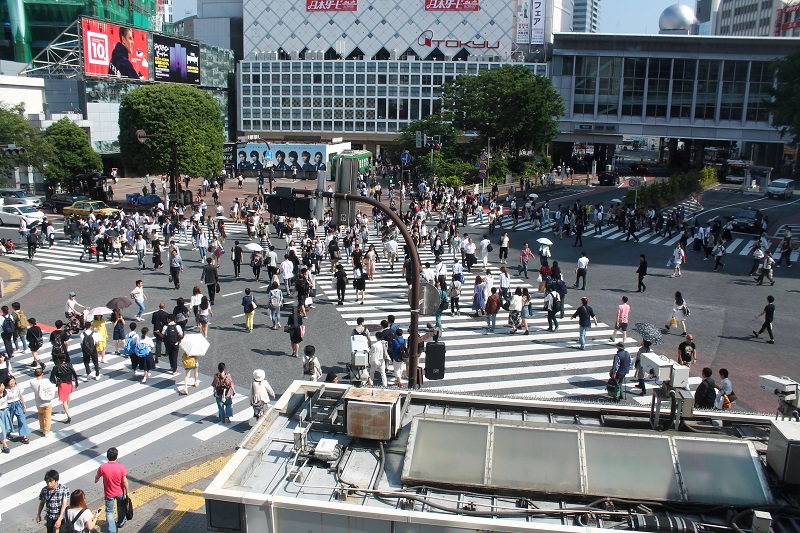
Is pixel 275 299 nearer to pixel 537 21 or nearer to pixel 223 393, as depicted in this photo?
pixel 223 393

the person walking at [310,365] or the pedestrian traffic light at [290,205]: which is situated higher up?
the pedestrian traffic light at [290,205]

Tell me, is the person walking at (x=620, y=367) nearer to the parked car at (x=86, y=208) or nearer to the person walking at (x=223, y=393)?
the person walking at (x=223, y=393)

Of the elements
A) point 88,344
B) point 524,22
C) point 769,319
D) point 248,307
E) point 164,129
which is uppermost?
point 524,22

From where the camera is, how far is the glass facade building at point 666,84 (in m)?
71.8

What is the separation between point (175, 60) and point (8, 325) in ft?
193

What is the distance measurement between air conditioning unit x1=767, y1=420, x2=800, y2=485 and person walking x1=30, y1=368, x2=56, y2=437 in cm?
1315

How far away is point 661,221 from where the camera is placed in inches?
1559

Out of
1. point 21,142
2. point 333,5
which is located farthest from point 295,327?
point 333,5

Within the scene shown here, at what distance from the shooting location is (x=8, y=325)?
1900 centimetres

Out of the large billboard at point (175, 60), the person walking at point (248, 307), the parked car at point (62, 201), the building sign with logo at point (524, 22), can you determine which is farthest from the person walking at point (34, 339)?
the building sign with logo at point (524, 22)

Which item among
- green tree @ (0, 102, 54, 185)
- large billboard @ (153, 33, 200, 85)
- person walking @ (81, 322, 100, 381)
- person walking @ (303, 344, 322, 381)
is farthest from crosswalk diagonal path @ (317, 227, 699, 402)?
large billboard @ (153, 33, 200, 85)

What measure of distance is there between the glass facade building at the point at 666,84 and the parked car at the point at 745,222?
3690cm

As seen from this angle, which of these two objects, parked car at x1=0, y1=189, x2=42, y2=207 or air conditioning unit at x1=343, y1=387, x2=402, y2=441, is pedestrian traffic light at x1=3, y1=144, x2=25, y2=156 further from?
air conditioning unit at x1=343, y1=387, x2=402, y2=441

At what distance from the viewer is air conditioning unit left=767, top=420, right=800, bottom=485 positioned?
689 centimetres
